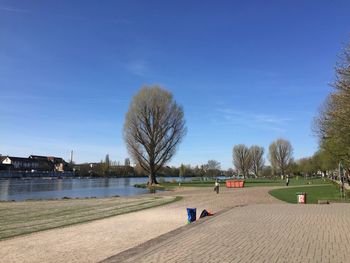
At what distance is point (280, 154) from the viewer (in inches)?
5551

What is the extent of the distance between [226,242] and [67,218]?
11.4 meters

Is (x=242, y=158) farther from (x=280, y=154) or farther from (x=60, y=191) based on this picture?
(x=60, y=191)

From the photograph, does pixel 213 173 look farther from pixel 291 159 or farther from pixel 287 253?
pixel 287 253

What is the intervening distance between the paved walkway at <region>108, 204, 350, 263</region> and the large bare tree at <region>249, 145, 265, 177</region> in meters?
149

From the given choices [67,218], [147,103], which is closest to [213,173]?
[147,103]

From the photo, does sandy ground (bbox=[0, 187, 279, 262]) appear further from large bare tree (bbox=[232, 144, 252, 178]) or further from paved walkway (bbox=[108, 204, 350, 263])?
large bare tree (bbox=[232, 144, 252, 178])

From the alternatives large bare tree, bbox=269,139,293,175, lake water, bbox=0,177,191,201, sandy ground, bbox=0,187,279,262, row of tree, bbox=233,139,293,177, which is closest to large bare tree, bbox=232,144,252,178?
row of tree, bbox=233,139,293,177

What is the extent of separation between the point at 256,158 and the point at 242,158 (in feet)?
25.4

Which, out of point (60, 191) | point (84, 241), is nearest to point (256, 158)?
point (60, 191)

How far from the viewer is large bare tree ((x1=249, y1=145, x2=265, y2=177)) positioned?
163 meters

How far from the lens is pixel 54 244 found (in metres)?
12.7

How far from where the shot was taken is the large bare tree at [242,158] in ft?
523

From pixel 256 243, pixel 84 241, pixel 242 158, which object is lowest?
pixel 84 241

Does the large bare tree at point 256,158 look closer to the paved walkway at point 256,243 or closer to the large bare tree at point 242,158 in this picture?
the large bare tree at point 242,158
